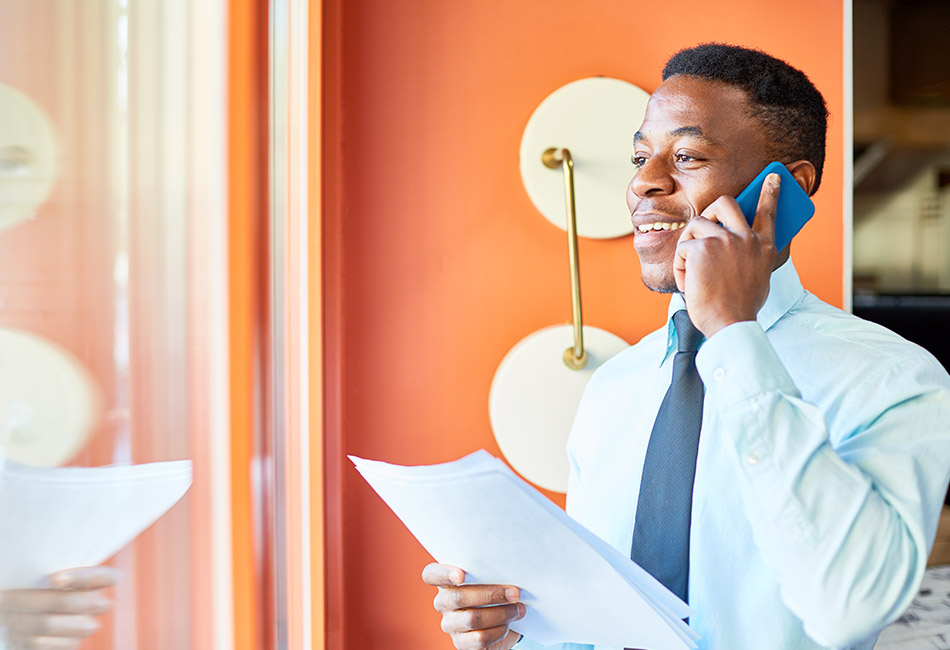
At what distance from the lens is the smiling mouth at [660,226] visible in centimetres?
88

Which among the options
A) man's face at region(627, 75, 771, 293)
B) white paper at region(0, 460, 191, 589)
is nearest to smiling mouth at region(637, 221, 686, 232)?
man's face at region(627, 75, 771, 293)

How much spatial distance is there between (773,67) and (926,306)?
0.97 meters

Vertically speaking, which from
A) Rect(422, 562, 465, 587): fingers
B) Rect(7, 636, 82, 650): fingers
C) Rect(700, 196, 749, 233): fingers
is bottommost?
Rect(422, 562, 465, 587): fingers

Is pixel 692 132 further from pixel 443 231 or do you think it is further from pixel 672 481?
pixel 443 231

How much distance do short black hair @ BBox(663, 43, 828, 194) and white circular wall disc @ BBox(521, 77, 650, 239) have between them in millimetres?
341

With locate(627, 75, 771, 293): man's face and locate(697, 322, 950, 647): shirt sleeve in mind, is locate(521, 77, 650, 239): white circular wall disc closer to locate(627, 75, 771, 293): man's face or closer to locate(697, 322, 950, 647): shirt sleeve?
locate(627, 75, 771, 293): man's face

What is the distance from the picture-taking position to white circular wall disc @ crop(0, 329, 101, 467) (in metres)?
0.36

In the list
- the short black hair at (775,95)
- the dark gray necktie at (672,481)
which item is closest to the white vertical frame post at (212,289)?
Result: the dark gray necktie at (672,481)

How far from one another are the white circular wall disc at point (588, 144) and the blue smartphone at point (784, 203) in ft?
1.61

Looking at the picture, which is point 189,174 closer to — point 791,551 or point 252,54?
point 252,54

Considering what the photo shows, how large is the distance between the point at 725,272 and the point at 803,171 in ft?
1.04

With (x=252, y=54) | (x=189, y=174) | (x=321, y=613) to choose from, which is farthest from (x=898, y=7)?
(x=321, y=613)

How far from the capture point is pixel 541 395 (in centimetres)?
125

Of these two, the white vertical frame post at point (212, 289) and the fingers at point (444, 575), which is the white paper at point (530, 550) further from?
the white vertical frame post at point (212, 289)
